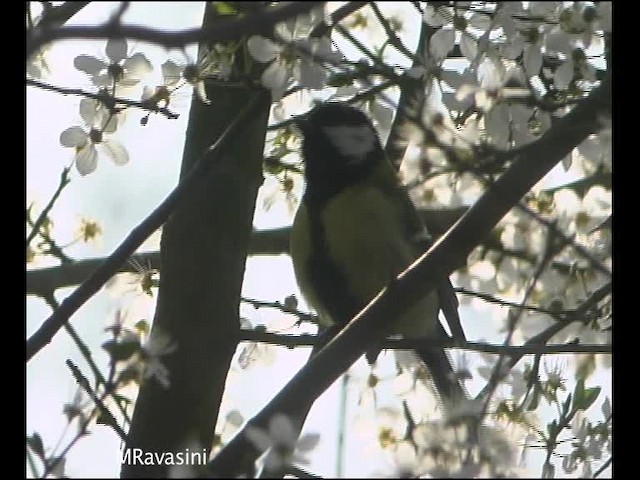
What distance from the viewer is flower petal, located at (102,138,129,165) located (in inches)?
60.6

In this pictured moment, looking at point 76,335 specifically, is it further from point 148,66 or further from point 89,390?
point 148,66

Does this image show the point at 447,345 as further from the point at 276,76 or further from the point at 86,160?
the point at 86,160

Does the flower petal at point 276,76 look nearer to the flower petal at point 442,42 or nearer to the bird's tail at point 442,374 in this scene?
the flower petal at point 442,42

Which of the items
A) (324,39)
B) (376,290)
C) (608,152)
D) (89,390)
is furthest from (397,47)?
(89,390)

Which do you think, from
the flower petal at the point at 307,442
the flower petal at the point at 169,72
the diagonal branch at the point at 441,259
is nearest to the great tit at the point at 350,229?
the flower petal at the point at 169,72

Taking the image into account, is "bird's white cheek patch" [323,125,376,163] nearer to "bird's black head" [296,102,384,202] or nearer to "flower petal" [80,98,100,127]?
"bird's black head" [296,102,384,202]

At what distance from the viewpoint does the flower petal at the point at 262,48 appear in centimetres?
140

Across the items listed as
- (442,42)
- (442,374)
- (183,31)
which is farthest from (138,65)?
(442,374)

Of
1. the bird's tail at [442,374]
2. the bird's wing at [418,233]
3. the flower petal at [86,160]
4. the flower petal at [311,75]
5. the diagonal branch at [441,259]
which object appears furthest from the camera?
the bird's wing at [418,233]

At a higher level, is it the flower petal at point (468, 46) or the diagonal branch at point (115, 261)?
the flower petal at point (468, 46)

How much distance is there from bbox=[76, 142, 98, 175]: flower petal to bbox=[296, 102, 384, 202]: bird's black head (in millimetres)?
439
